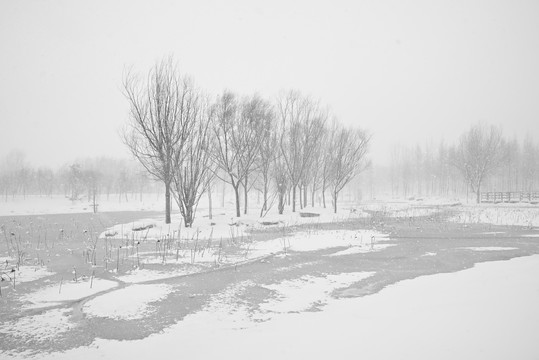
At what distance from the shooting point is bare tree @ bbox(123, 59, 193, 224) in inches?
776

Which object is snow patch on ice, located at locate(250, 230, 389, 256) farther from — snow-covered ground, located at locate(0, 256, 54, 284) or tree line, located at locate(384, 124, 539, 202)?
tree line, located at locate(384, 124, 539, 202)

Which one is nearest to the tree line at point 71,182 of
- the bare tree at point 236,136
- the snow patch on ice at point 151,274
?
the bare tree at point 236,136

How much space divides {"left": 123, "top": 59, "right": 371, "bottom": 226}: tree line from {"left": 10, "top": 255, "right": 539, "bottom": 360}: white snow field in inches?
625

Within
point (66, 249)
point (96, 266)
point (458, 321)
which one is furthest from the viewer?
point (66, 249)

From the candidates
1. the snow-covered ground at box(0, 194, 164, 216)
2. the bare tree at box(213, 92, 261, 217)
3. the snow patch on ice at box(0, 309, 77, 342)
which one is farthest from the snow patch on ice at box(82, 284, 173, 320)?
the snow-covered ground at box(0, 194, 164, 216)

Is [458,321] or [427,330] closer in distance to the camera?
[427,330]

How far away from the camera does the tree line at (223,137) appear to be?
20.2 meters

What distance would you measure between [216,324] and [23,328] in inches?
125

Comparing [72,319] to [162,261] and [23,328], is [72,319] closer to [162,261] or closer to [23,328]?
[23,328]

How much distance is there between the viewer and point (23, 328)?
538 cm

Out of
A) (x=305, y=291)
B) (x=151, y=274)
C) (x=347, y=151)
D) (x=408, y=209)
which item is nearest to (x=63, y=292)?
(x=151, y=274)

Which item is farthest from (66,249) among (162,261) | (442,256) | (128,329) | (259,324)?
(442,256)

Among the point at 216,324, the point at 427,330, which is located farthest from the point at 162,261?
the point at 427,330

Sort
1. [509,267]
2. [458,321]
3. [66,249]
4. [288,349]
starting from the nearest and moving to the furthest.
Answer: [288,349] → [458,321] → [509,267] → [66,249]
